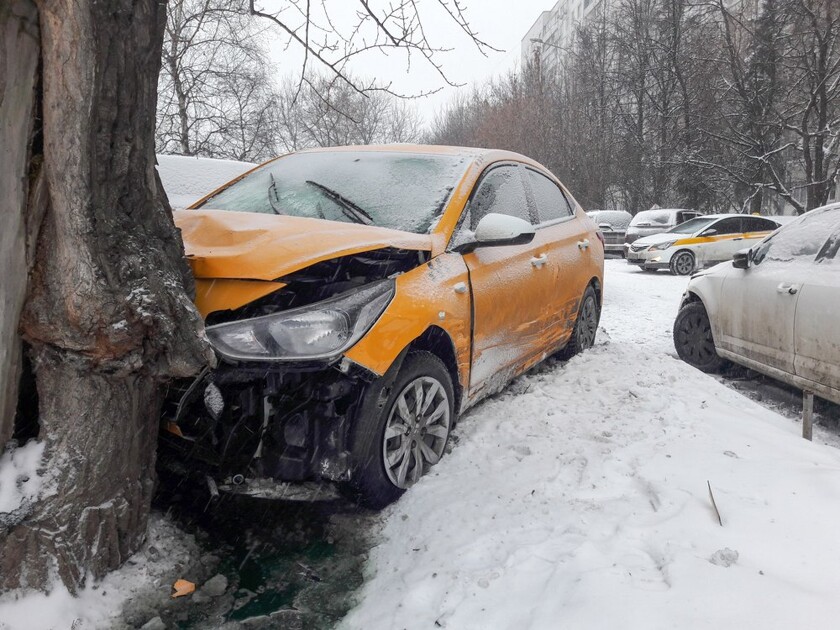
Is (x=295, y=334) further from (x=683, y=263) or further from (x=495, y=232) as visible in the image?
(x=683, y=263)

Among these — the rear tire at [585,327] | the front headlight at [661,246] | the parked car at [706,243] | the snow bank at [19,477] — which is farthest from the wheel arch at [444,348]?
the front headlight at [661,246]

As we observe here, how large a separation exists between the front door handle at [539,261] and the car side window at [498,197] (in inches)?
12.0

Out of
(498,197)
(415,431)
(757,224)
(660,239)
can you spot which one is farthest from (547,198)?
(757,224)

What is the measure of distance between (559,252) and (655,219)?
53.4ft

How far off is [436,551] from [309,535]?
23.1 inches

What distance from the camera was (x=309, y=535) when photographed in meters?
2.71

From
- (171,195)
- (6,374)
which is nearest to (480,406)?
(6,374)

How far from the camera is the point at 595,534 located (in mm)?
2453

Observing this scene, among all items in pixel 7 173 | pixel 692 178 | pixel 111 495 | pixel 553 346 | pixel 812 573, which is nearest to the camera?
pixel 7 173

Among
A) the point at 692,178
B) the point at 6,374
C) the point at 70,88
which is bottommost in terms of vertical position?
the point at 6,374

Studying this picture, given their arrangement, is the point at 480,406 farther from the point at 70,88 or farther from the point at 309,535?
the point at 70,88

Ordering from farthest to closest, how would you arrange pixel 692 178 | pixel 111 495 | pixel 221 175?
1. pixel 692 178
2. pixel 221 175
3. pixel 111 495

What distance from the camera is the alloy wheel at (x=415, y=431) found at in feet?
9.11

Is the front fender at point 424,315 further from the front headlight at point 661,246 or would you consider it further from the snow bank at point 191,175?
the front headlight at point 661,246
